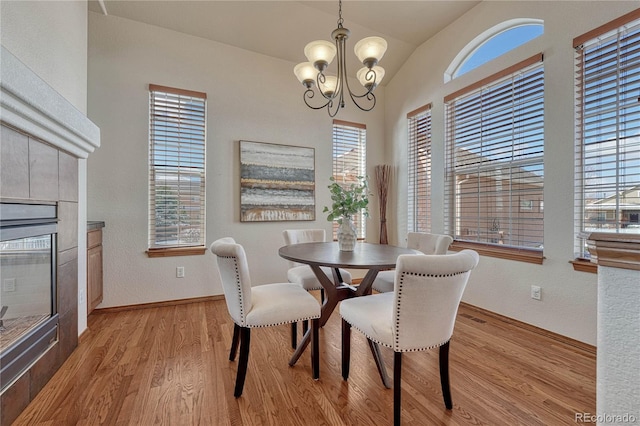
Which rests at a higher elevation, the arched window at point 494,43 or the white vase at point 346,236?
the arched window at point 494,43

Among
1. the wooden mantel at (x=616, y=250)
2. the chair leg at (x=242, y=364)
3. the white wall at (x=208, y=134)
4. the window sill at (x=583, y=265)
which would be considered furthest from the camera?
the white wall at (x=208, y=134)

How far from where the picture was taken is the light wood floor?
4.93 ft

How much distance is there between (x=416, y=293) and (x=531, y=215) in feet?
6.50

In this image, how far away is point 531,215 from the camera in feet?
8.57

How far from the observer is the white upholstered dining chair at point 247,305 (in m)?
1.65

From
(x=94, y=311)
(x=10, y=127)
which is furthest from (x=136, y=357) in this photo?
(x=10, y=127)

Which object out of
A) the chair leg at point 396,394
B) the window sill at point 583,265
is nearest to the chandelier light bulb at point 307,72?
the chair leg at point 396,394

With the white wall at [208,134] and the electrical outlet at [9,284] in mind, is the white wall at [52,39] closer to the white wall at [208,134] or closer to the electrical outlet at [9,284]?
the white wall at [208,134]

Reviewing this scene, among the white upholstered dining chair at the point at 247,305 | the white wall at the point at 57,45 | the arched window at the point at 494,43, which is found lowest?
the white upholstered dining chair at the point at 247,305

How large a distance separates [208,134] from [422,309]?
120 inches

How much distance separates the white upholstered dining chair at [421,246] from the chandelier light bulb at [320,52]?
1.69 m

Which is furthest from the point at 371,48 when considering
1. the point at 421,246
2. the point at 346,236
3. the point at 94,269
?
the point at 94,269

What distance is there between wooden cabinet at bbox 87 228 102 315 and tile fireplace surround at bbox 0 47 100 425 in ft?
0.85

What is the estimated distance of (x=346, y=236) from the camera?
7.64ft
